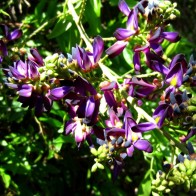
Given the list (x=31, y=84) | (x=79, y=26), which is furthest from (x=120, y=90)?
(x=79, y=26)

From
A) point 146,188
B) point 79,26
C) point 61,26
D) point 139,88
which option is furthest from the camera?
point 146,188

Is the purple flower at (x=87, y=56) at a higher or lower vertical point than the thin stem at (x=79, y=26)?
higher

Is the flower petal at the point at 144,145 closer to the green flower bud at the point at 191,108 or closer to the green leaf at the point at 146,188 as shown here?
the green flower bud at the point at 191,108

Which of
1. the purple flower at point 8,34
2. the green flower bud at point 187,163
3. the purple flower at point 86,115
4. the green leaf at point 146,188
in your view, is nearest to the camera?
the green flower bud at point 187,163

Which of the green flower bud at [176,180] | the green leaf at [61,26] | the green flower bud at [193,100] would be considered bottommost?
the green flower bud at [176,180]

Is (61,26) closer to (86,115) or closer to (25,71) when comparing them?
(25,71)

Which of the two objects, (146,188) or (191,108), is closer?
(191,108)

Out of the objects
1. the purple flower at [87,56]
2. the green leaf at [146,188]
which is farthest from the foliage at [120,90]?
the green leaf at [146,188]

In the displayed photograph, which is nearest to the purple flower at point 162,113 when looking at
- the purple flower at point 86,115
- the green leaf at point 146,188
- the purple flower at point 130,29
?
the purple flower at point 86,115

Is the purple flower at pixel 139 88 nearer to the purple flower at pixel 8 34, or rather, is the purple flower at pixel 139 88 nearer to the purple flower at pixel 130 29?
the purple flower at pixel 130 29

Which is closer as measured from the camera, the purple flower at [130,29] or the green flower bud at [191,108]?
the green flower bud at [191,108]

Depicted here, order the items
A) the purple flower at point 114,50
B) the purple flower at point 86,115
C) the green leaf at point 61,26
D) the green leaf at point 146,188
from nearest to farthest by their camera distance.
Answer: the purple flower at point 86,115, the purple flower at point 114,50, the green leaf at point 61,26, the green leaf at point 146,188
